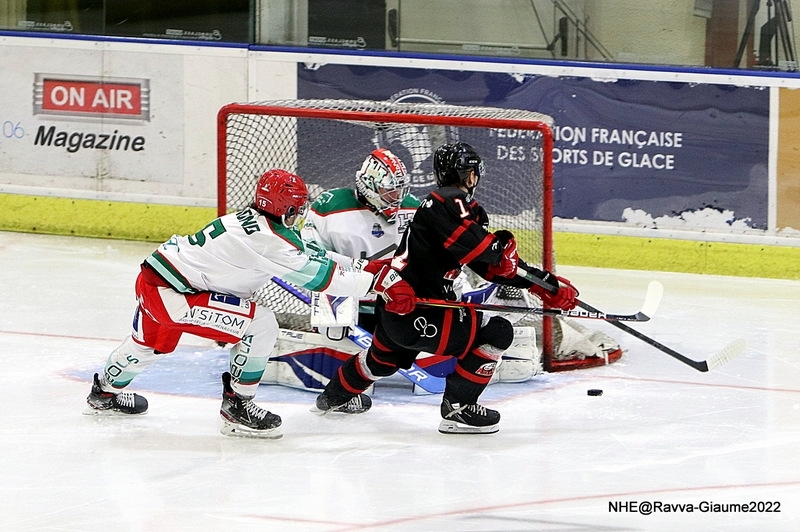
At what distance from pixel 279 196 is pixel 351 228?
0.96 meters

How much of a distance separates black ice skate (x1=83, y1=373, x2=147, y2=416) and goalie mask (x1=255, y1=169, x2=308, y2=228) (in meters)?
0.87

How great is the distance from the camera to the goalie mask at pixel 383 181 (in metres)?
4.88

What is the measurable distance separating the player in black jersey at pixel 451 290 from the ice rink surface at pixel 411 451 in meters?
0.19

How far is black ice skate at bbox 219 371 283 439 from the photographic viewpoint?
14.2ft

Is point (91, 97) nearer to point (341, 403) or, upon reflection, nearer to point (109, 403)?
point (109, 403)

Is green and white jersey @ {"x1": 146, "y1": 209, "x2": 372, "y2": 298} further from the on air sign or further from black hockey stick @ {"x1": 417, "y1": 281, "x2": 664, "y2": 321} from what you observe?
the on air sign

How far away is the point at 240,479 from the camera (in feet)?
12.9

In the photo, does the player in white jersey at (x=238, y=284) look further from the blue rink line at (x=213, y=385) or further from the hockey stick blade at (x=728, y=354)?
the hockey stick blade at (x=728, y=354)

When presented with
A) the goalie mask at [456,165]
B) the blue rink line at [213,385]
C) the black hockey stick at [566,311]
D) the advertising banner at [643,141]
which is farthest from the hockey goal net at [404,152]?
the goalie mask at [456,165]

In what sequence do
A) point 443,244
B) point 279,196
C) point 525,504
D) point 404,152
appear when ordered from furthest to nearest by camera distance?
point 404,152 → point 443,244 → point 279,196 → point 525,504

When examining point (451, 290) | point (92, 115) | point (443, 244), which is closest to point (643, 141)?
point (451, 290)

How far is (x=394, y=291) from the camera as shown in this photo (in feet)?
13.9

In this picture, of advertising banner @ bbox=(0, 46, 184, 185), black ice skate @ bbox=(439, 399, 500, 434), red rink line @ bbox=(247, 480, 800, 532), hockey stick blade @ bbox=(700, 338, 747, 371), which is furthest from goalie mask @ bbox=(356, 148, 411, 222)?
advertising banner @ bbox=(0, 46, 184, 185)

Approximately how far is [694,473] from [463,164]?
118 centimetres
